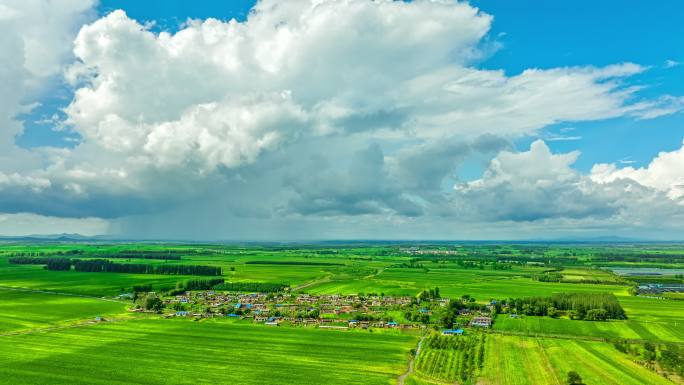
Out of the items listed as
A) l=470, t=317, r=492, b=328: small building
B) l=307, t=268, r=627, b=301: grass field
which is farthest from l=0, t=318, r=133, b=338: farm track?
l=470, t=317, r=492, b=328: small building

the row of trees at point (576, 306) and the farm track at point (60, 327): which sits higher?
the farm track at point (60, 327)

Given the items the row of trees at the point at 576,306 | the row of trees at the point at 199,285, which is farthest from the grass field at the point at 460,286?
the row of trees at the point at 199,285

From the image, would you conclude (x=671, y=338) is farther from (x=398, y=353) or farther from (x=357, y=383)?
(x=357, y=383)

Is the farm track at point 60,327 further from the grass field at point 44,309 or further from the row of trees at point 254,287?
the row of trees at point 254,287

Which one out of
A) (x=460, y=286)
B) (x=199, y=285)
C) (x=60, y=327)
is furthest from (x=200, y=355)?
(x=460, y=286)

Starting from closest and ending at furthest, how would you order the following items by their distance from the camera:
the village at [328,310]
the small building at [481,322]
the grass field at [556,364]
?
the grass field at [556,364]
the small building at [481,322]
the village at [328,310]

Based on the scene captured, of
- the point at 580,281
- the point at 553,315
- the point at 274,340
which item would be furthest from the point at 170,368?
the point at 580,281
